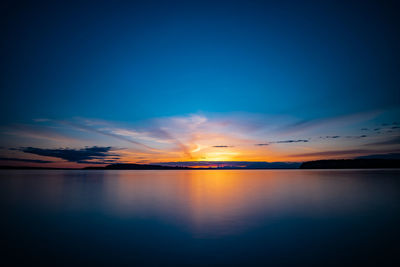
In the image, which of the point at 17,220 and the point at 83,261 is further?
the point at 17,220

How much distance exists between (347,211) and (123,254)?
657 inches

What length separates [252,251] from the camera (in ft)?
31.7

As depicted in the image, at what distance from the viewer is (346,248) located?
9773 mm

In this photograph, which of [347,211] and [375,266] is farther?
[347,211]

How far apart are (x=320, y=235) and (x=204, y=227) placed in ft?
19.8

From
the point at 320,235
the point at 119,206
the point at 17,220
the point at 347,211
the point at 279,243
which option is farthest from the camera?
the point at 119,206

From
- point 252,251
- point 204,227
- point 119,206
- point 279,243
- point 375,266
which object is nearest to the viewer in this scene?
point 375,266

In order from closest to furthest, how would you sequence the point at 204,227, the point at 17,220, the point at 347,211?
the point at 204,227, the point at 17,220, the point at 347,211

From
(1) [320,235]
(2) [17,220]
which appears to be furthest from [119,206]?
(1) [320,235]

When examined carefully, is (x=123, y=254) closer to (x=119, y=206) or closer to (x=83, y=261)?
(x=83, y=261)

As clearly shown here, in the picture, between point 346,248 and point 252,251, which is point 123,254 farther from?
point 346,248

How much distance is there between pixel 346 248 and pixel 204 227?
698 centimetres

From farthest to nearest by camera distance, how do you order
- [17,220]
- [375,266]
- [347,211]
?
1. [347,211]
2. [17,220]
3. [375,266]

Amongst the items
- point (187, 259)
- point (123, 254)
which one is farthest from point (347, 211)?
point (123, 254)
